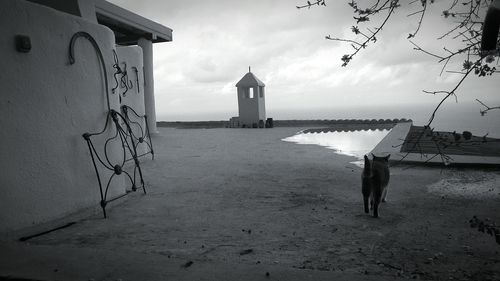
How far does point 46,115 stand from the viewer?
13.3 feet

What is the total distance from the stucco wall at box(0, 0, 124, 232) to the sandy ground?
0.44 meters

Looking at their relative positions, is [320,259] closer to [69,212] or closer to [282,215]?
[282,215]

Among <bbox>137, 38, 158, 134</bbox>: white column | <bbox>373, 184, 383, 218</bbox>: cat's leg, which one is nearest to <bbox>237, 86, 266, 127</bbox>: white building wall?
<bbox>137, 38, 158, 134</bbox>: white column

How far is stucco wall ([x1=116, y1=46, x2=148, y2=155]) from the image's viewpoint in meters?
9.29

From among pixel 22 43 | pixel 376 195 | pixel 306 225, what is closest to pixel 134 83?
pixel 22 43

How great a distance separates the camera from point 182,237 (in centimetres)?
360

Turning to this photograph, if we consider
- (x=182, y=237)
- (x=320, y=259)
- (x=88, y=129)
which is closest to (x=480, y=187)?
(x=320, y=259)

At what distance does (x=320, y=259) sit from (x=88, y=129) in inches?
137

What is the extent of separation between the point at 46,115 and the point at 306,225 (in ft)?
11.0

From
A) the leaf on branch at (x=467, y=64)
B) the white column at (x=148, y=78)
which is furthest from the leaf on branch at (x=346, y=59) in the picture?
the white column at (x=148, y=78)

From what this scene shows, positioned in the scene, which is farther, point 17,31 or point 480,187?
point 480,187

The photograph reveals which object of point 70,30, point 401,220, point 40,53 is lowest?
point 401,220

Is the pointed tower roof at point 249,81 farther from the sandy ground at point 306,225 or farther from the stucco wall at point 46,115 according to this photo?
the stucco wall at point 46,115

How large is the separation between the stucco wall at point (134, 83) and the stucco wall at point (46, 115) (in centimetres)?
449
